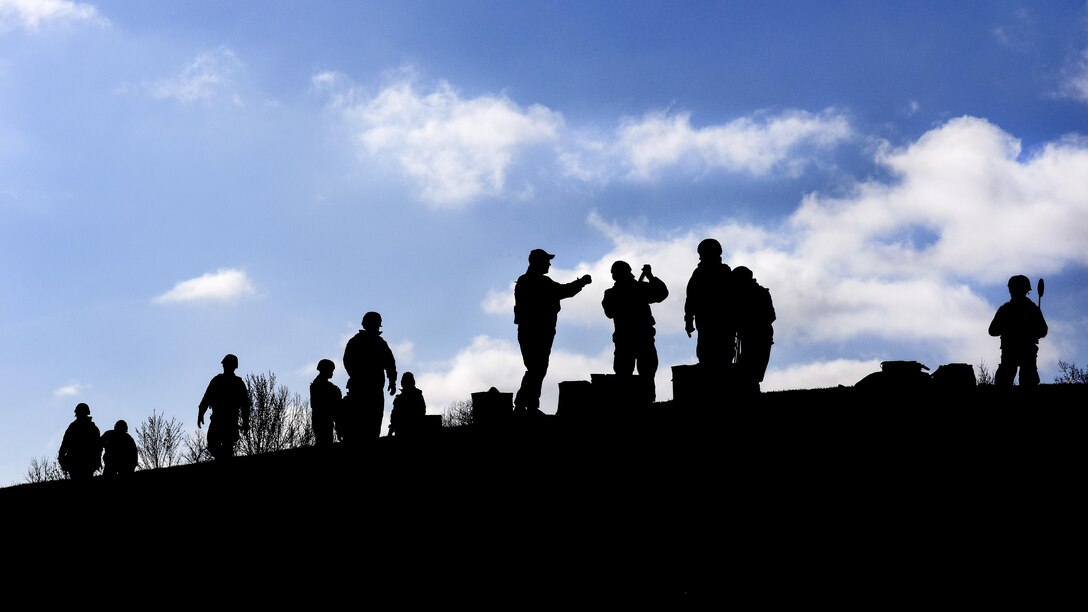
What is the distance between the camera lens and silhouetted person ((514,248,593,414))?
1493 centimetres

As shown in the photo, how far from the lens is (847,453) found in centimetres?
1024

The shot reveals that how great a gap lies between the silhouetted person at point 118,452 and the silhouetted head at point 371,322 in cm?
635

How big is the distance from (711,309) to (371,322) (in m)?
4.90

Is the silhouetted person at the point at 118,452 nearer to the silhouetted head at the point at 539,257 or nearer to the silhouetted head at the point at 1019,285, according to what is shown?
the silhouetted head at the point at 539,257

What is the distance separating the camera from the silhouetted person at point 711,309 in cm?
1407

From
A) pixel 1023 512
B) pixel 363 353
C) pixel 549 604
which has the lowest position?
pixel 549 604

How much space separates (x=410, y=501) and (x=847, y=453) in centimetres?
405

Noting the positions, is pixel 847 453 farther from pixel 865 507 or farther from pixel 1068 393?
pixel 1068 393

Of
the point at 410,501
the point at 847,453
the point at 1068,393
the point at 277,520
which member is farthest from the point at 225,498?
the point at 1068,393

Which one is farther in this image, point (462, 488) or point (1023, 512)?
point (462, 488)

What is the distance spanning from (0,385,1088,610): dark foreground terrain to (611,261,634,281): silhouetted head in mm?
2712

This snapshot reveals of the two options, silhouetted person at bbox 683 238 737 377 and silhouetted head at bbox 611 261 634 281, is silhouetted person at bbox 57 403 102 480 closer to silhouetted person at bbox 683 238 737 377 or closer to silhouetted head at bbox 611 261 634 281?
silhouetted head at bbox 611 261 634 281

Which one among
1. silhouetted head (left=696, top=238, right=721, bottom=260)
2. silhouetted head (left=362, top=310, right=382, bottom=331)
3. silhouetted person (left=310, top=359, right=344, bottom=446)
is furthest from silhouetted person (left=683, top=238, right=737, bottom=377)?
silhouetted person (left=310, top=359, right=344, bottom=446)

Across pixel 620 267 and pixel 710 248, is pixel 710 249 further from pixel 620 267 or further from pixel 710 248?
pixel 620 267
